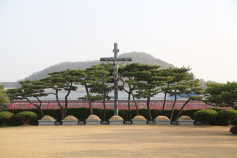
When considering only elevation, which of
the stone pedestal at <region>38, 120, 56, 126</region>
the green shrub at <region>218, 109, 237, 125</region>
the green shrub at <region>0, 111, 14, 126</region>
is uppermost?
the green shrub at <region>218, 109, 237, 125</region>

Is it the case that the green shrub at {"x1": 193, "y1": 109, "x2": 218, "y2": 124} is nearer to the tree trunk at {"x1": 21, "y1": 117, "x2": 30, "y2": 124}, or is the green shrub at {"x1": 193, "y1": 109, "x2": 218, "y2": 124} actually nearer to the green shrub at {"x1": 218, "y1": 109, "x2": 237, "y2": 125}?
the green shrub at {"x1": 218, "y1": 109, "x2": 237, "y2": 125}

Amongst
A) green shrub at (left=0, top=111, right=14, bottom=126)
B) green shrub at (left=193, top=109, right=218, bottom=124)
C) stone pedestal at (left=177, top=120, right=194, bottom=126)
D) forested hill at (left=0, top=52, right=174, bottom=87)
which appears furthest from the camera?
forested hill at (left=0, top=52, right=174, bottom=87)

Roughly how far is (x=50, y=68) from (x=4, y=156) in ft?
492

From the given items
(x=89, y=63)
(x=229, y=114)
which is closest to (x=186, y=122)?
(x=229, y=114)

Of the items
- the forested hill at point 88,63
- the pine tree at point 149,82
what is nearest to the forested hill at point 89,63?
the forested hill at point 88,63

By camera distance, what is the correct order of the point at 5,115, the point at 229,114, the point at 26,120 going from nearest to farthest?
the point at 229,114 < the point at 5,115 < the point at 26,120

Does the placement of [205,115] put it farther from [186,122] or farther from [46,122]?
[46,122]

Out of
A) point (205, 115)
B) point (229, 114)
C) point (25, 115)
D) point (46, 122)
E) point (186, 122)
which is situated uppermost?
point (229, 114)

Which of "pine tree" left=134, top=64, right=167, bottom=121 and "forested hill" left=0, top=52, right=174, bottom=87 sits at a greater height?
"forested hill" left=0, top=52, right=174, bottom=87

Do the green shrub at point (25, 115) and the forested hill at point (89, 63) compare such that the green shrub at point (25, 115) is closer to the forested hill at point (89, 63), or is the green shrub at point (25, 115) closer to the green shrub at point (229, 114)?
the green shrub at point (229, 114)

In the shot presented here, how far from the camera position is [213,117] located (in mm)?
19578

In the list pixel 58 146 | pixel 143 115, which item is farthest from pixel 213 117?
pixel 58 146

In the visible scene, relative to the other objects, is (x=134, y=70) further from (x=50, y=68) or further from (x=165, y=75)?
(x=50, y=68)

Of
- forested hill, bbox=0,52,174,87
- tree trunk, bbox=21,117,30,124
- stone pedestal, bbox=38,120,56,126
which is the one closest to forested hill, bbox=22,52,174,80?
forested hill, bbox=0,52,174,87
